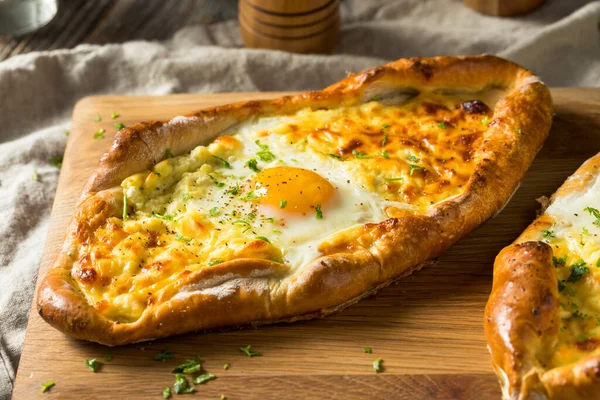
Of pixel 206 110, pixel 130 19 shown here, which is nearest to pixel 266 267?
pixel 206 110

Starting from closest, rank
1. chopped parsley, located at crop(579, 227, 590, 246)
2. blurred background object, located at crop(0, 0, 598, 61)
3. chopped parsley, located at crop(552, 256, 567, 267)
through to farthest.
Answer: chopped parsley, located at crop(552, 256, 567, 267), chopped parsley, located at crop(579, 227, 590, 246), blurred background object, located at crop(0, 0, 598, 61)

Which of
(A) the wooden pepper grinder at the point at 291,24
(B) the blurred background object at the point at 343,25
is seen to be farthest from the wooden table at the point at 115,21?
(A) the wooden pepper grinder at the point at 291,24

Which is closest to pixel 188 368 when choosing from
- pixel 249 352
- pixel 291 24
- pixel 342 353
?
pixel 249 352

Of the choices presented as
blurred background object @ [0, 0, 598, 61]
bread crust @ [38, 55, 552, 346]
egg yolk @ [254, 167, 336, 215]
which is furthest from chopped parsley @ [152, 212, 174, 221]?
blurred background object @ [0, 0, 598, 61]

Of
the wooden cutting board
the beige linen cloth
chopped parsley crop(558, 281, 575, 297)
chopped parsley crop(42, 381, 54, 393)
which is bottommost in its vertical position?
the beige linen cloth

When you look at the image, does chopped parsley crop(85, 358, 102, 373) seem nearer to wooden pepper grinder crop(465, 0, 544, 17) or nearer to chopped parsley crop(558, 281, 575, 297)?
chopped parsley crop(558, 281, 575, 297)

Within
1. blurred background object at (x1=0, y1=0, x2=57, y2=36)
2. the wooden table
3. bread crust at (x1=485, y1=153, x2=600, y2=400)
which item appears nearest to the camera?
bread crust at (x1=485, y1=153, x2=600, y2=400)

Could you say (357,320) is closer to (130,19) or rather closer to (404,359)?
(404,359)

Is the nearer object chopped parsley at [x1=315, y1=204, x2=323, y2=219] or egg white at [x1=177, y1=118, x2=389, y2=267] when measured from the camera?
egg white at [x1=177, y1=118, x2=389, y2=267]
